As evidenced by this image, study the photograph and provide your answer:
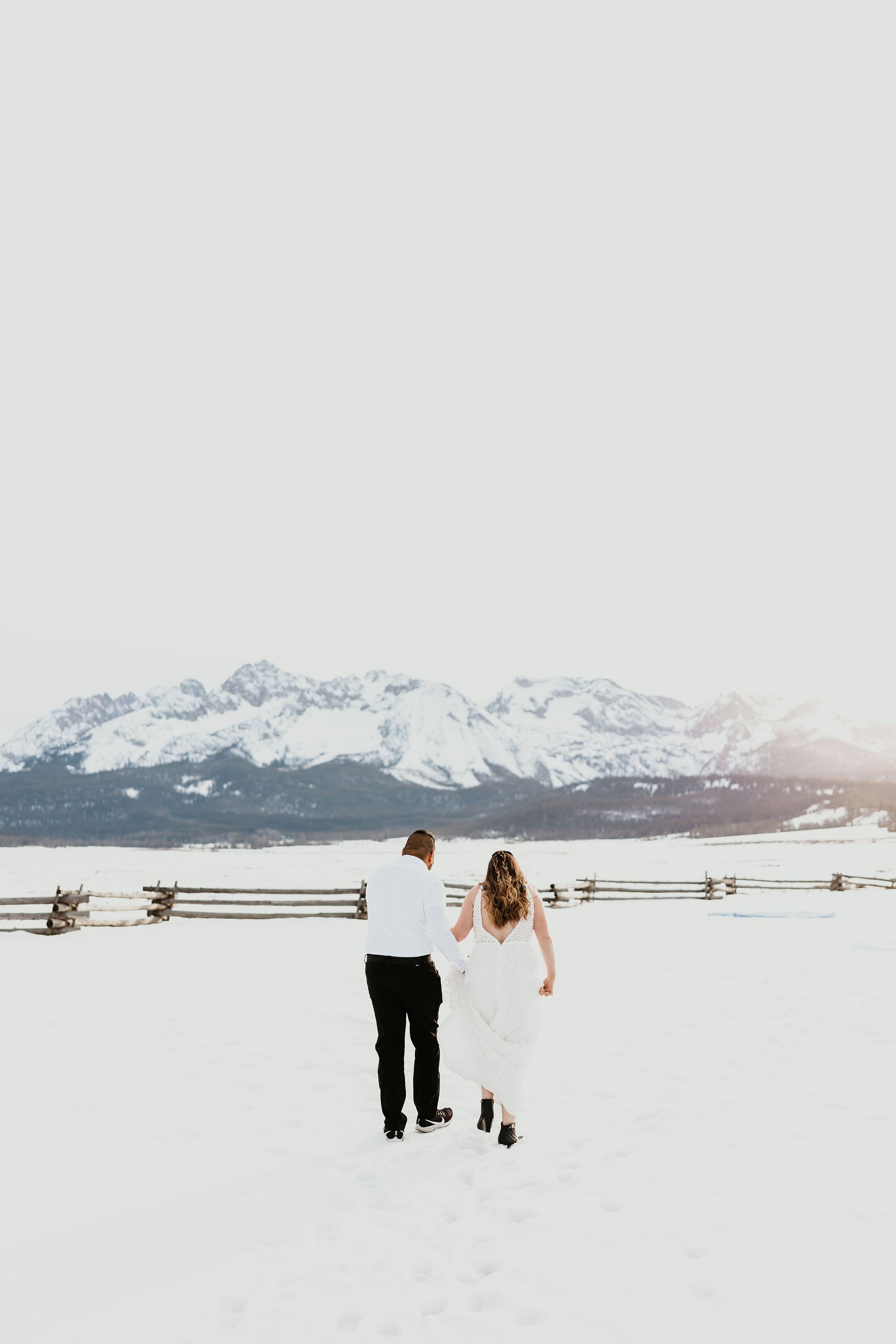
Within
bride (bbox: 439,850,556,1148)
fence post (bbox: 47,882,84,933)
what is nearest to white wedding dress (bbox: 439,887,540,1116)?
bride (bbox: 439,850,556,1148)

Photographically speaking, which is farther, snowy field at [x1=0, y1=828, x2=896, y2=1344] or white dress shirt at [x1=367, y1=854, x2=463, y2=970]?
white dress shirt at [x1=367, y1=854, x2=463, y2=970]

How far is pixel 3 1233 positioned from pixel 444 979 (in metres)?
3.14

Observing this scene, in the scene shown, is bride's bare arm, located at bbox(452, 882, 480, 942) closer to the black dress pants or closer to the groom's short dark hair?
the black dress pants

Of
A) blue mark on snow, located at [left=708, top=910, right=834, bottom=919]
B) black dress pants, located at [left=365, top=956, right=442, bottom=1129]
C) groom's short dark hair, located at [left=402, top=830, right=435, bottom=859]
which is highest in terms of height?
groom's short dark hair, located at [left=402, top=830, right=435, bottom=859]

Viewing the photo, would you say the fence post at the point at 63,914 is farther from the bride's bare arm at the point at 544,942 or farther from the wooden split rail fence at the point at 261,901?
the bride's bare arm at the point at 544,942

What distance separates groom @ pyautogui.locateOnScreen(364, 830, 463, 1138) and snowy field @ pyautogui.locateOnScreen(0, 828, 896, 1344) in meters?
0.33

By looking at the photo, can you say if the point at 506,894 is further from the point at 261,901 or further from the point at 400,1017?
the point at 261,901

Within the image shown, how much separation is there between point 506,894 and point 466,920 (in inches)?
16.4

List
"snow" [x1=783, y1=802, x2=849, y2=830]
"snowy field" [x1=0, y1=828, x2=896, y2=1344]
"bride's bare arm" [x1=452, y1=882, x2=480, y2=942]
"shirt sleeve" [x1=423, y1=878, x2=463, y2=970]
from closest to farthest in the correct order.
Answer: "snowy field" [x1=0, y1=828, x2=896, y2=1344]
"shirt sleeve" [x1=423, y1=878, x2=463, y2=970]
"bride's bare arm" [x1=452, y1=882, x2=480, y2=942]
"snow" [x1=783, y1=802, x2=849, y2=830]

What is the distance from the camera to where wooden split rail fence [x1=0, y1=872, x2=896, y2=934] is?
1775cm

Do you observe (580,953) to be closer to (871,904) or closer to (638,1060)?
(638,1060)

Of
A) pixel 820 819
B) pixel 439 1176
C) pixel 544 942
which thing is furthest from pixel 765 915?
pixel 820 819

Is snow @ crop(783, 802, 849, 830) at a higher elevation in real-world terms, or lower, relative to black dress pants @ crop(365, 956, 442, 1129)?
lower

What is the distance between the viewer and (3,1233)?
4734 mm
